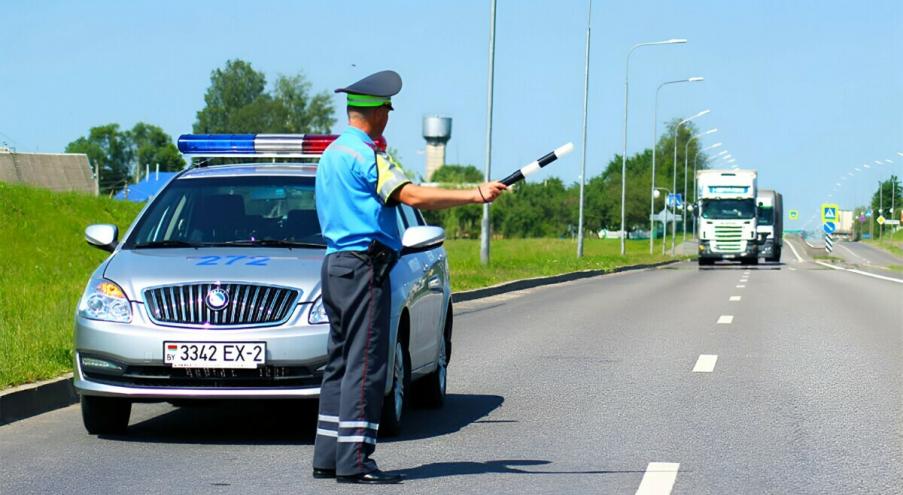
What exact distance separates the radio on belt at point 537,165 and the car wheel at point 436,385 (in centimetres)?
288

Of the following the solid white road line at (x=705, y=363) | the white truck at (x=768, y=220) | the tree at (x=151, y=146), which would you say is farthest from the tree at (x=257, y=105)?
the solid white road line at (x=705, y=363)

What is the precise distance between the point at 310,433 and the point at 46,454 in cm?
156

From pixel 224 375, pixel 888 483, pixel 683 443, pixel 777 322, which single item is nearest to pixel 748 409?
pixel 683 443

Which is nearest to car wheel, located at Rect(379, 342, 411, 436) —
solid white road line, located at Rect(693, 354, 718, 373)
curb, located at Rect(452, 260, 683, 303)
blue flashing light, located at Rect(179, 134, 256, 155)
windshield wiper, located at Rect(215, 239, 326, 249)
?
windshield wiper, located at Rect(215, 239, 326, 249)

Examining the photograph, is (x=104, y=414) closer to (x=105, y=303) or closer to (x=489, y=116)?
Result: (x=105, y=303)

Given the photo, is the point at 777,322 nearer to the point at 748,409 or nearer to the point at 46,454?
the point at 748,409

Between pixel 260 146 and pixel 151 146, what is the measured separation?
160 m

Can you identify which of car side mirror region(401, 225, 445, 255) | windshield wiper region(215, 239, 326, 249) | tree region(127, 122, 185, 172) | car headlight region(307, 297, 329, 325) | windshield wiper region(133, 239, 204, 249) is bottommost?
car headlight region(307, 297, 329, 325)

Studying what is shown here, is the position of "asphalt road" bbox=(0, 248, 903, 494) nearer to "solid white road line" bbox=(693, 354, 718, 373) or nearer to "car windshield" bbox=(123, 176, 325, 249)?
"solid white road line" bbox=(693, 354, 718, 373)

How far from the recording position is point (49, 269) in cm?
3209

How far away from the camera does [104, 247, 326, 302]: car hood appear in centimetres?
848

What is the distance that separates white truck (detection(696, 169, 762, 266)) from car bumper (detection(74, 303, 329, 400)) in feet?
158

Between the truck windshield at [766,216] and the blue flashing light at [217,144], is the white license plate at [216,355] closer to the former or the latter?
the blue flashing light at [217,144]

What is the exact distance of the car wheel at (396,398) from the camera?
865 centimetres
